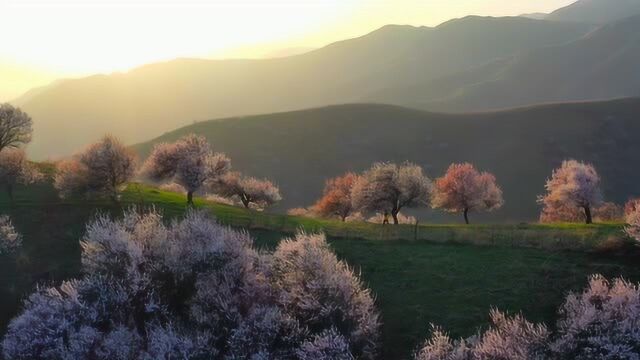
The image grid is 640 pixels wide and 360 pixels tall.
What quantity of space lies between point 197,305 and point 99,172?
4111 cm

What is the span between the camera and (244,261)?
1779 inches

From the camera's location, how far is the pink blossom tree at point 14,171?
7894 centimetres

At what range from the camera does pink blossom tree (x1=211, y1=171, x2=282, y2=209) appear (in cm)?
9169

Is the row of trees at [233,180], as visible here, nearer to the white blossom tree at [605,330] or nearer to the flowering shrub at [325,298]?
the flowering shrub at [325,298]

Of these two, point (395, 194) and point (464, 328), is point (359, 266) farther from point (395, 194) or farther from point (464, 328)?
point (395, 194)

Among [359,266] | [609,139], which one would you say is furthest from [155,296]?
[609,139]

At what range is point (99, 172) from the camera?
3012 inches

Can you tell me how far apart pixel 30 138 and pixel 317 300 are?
70449mm

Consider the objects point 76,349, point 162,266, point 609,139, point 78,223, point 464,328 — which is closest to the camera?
point 76,349

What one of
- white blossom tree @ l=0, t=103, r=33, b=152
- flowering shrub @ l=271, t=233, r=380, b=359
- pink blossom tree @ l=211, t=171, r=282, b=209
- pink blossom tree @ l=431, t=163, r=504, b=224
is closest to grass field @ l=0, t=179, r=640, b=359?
flowering shrub @ l=271, t=233, r=380, b=359

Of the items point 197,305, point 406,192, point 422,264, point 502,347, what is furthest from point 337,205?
point 502,347

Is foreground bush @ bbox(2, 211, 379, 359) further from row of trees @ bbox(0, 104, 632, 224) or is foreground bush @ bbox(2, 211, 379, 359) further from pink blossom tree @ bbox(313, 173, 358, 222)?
pink blossom tree @ bbox(313, 173, 358, 222)

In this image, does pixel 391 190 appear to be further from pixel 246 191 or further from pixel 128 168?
pixel 128 168

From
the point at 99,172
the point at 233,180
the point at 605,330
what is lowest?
the point at 605,330
